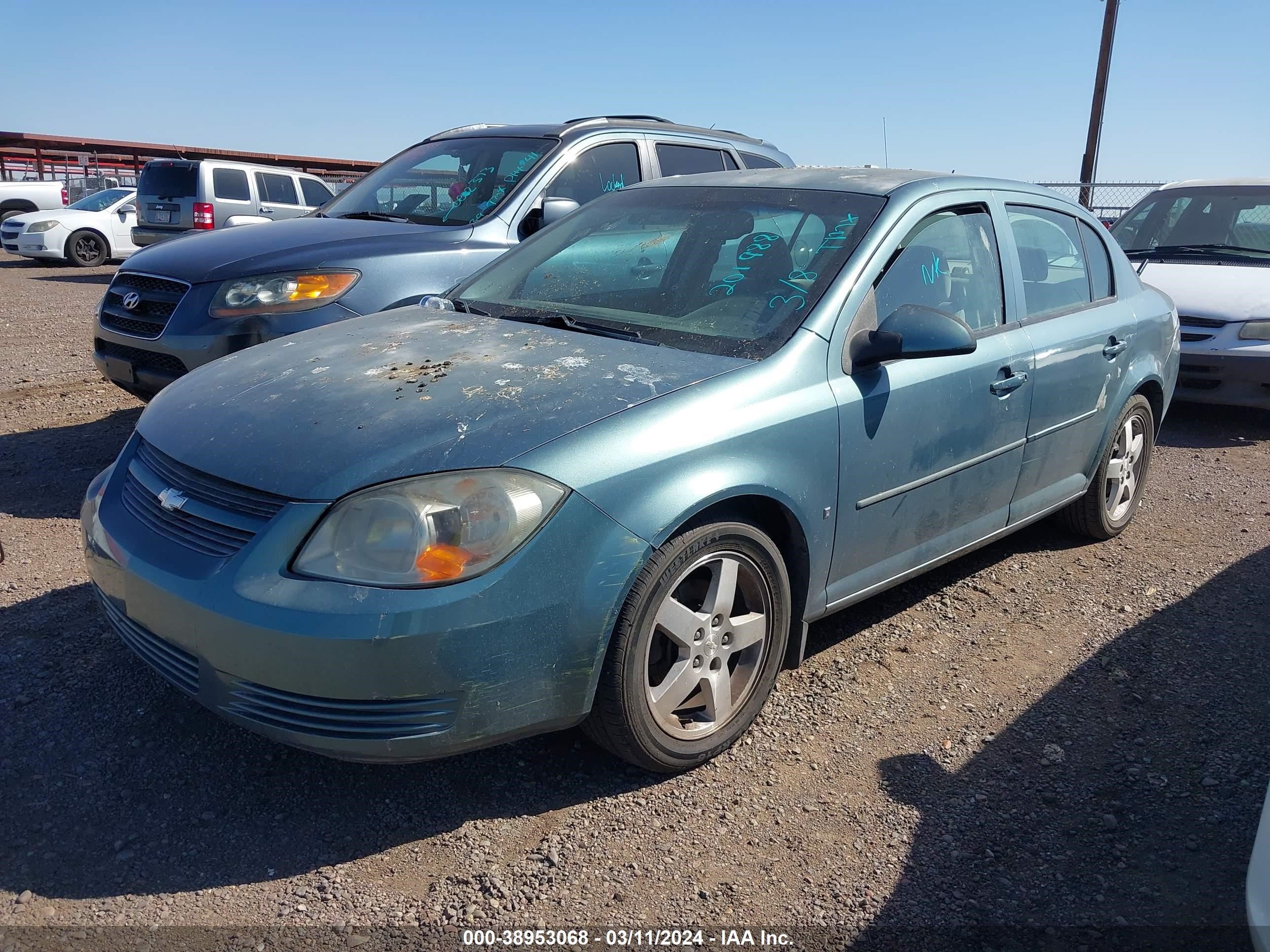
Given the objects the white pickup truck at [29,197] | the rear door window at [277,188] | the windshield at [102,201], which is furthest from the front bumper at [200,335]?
the white pickup truck at [29,197]

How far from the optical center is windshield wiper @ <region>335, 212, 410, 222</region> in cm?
575

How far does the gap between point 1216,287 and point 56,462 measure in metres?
7.80

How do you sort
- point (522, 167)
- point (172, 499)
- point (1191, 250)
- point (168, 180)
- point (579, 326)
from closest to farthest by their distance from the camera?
point (172, 499) < point (579, 326) < point (522, 167) < point (1191, 250) < point (168, 180)

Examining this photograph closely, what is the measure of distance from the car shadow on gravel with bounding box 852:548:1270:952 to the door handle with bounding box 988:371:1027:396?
40.8 inches

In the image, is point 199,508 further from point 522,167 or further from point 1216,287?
point 1216,287

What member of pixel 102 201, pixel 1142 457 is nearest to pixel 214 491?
pixel 1142 457

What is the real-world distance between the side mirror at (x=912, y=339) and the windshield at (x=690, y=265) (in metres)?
0.22

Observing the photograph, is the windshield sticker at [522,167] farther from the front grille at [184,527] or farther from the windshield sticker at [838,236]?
the front grille at [184,527]

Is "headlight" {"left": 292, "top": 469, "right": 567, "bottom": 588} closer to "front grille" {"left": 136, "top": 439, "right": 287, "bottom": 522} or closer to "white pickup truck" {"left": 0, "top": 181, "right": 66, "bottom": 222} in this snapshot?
"front grille" {"left": 136, "top": 439, "right": 287, "bottom": 522}

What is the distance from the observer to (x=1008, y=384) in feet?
12.1

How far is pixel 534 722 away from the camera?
2484mm

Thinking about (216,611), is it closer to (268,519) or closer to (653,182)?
(268,519)

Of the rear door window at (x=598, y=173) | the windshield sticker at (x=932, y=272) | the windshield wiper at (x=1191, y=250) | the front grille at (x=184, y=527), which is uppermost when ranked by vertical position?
the rear door window at (x=598, y=173)

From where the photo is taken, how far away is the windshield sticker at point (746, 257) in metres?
3.40
